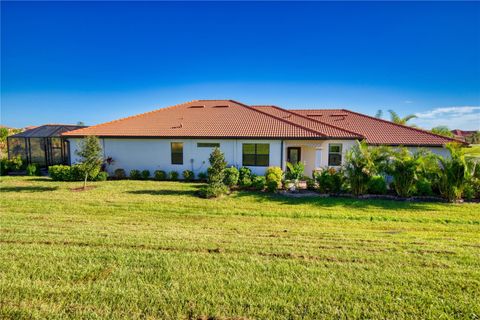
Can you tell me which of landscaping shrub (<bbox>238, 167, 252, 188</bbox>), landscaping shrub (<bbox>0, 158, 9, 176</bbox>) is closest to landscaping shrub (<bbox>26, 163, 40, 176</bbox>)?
landscaping shrub (<bbox>0, 158, 9, 176</bbox>)

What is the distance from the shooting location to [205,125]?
17.4m

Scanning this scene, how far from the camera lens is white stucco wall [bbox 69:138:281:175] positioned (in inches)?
622

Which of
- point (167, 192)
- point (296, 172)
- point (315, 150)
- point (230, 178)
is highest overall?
point (315, 150)

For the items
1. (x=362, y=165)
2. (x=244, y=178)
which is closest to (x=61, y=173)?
(x=244, y=178)

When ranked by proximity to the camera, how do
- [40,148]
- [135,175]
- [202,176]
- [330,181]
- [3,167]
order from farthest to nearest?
[40,148] < [3,167] < [135,175] < [202,176] < [330,181]

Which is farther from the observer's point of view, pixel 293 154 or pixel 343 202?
pixel 293 154

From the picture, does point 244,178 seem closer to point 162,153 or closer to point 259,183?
point 259,183

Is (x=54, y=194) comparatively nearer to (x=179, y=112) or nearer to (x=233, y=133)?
(x=233, y=133)

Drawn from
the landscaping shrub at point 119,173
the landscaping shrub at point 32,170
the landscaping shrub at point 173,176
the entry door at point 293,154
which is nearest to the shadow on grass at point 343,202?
the landscaping shrub at point 173,176

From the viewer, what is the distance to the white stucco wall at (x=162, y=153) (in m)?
15.8

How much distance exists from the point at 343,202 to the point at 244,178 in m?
5.19

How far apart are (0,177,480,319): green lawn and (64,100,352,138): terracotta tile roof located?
7.36 meters

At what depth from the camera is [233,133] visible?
15703mm

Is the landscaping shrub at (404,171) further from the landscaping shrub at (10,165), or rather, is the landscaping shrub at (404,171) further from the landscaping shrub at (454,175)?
the landscaping shrub at (10,165)
